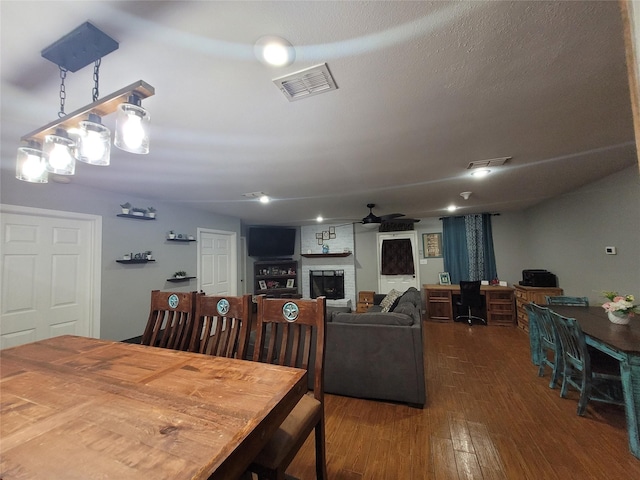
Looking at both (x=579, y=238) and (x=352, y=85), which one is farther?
(x=579, y=238)

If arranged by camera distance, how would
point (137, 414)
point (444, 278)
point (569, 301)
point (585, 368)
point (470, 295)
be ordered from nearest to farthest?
point (137, 414)
point (585, 368)
point (569, 301)
point (470, 295)
point (444, 278)

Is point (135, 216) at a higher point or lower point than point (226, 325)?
higher

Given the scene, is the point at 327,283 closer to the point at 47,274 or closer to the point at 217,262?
the point at 217,262

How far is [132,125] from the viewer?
99 cm

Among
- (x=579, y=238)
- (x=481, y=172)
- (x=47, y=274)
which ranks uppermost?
(x=481, y=172)

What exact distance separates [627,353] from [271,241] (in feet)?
19.3

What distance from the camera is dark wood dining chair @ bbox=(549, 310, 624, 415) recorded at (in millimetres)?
2053

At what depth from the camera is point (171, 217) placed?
4.05 m

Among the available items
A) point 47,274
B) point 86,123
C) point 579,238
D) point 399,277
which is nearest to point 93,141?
point 86,123

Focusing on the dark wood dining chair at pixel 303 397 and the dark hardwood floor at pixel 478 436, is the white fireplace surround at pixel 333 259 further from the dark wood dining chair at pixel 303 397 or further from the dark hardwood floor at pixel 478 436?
the dark wood dining chair at pixel 303 397

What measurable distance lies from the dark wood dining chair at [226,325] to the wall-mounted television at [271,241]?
4679 millimetres

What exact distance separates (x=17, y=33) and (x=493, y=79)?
2092 mm

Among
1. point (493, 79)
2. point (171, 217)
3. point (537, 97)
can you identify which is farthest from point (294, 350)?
point (171, 217)

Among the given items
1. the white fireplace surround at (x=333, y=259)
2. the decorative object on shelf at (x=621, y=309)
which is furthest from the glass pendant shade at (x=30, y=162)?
the white fireplace surround at (x=333, y=259)
